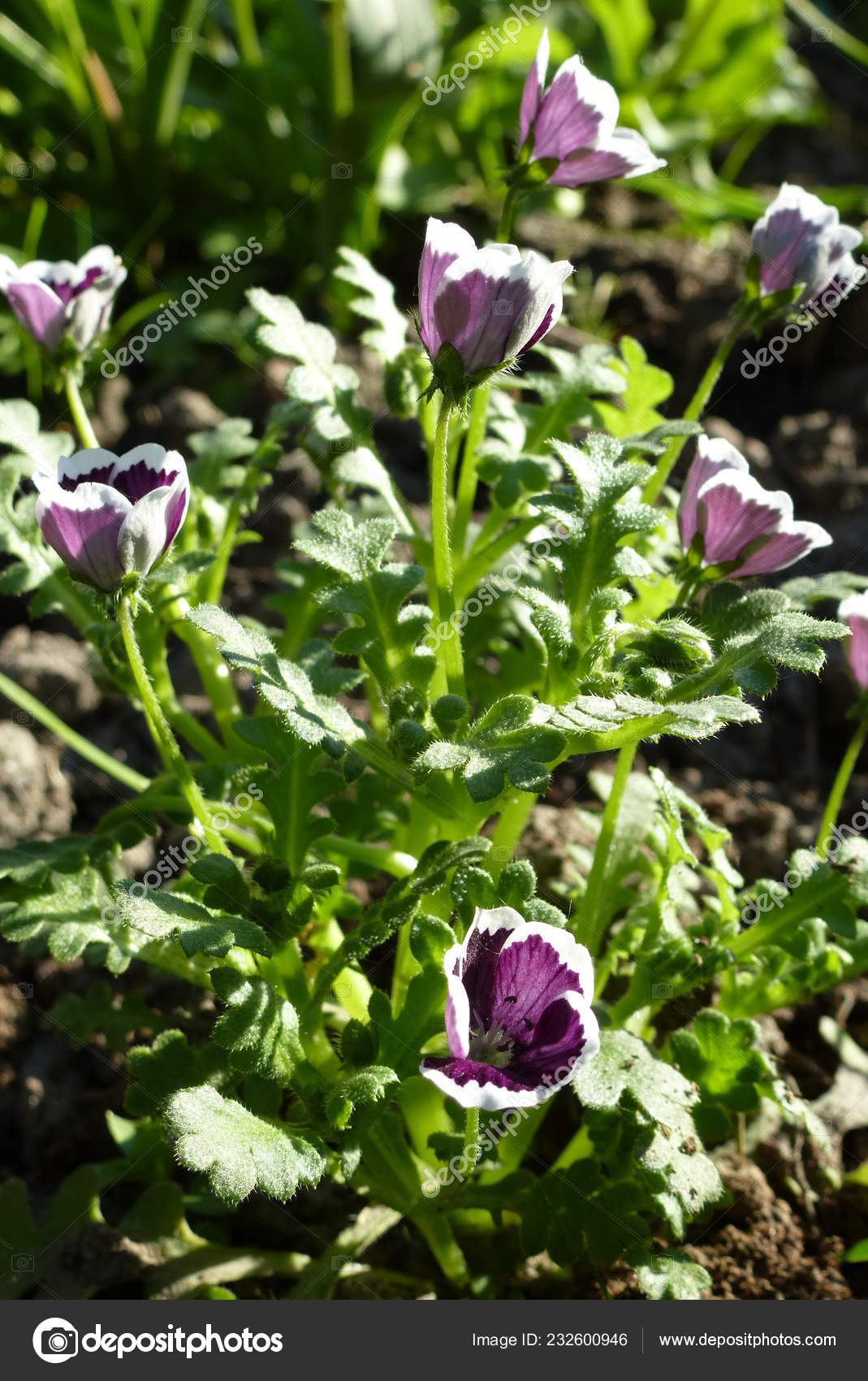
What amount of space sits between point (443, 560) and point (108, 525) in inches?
17.1

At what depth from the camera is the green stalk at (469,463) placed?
1868 mm

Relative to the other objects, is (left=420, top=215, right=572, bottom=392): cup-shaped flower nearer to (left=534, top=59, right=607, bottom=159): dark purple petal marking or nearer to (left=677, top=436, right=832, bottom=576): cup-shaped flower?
(left=677, top=436, right=832, bottom=576): cup-shaped flower

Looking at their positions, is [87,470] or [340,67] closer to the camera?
[87,470]

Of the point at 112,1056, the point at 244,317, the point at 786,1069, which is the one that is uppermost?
the point at 244,317

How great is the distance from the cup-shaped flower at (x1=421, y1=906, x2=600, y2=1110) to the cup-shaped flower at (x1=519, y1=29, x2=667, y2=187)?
3.57 ft

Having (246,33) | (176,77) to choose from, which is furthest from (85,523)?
(246,33)

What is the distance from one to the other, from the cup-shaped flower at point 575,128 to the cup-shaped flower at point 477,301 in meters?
0.45

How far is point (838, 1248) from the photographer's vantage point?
6.27 ft

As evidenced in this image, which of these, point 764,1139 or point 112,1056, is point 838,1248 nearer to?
point 764,1139

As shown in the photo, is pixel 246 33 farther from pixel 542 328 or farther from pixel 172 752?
pixel 172 752

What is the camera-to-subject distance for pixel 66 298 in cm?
190
